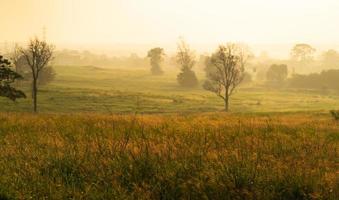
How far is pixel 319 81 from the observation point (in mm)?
127688

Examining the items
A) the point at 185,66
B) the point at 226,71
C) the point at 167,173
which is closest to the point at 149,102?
the point at 226,71

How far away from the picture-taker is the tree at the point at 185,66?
124 metres

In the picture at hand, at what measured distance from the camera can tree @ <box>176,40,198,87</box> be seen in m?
124

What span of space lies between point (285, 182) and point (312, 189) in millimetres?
328

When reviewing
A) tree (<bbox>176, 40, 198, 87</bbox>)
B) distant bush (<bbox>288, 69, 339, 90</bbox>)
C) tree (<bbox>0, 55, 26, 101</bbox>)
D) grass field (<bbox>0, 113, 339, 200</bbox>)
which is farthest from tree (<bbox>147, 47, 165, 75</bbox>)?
grass field (<bbox>0, 113, 339, 200</bbox>)

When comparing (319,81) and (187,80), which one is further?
(319,81)

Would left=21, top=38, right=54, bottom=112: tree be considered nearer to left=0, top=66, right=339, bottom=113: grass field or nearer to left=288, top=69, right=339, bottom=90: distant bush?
left=0, top=66, right=339, bottom=113: grass field

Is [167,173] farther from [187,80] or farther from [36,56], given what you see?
[187,80]

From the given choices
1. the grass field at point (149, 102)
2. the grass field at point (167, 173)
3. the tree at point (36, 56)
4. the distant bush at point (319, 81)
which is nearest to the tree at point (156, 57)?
the grass field at point (149, 102)

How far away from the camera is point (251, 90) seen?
127 metres

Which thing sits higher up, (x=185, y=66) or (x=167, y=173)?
(x=185, y=66)

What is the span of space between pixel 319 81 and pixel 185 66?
4360cm

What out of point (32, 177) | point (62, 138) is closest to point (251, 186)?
point (32, 177)

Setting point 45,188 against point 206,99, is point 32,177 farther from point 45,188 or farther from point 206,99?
point 206,99
